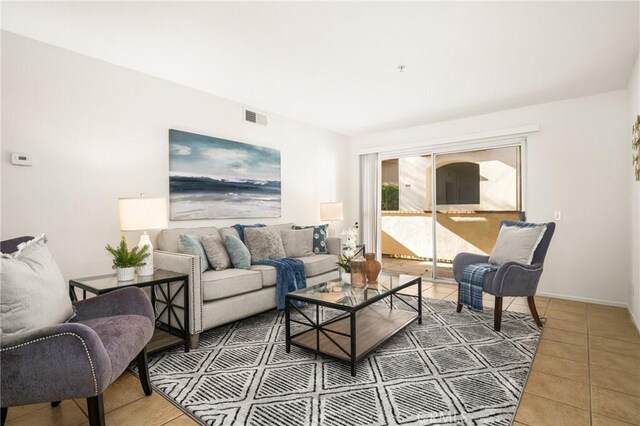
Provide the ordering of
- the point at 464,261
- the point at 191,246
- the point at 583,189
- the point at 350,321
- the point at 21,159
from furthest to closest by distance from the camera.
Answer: the point at 583,189, the point at 464,261, the point at 191,246, the point at 21,159, the point at 350,321

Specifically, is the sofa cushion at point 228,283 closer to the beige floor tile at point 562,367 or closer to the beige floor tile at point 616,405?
the beige floor tile at point 562,367

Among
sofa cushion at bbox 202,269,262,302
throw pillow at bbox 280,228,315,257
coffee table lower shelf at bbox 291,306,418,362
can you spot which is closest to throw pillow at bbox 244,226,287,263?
throw pillow at bbox 280,228,315,257

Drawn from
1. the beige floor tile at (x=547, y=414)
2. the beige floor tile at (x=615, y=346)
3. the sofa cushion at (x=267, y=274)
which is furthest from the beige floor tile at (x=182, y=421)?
the beige floor tile at (x=615, y=346)

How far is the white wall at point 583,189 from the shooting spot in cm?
374

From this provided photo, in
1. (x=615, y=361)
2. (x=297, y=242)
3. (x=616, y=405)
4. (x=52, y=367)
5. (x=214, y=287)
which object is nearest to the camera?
(x=52, y=367)

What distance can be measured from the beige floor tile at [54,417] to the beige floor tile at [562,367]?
281 cm

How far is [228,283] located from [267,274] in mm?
483

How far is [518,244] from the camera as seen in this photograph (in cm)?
321

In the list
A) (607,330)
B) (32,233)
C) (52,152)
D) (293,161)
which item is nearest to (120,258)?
(32,233)

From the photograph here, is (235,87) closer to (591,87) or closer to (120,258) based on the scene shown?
(120,258)

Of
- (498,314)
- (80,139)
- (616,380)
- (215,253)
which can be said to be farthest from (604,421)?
(80,139)

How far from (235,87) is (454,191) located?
3577 millimetres

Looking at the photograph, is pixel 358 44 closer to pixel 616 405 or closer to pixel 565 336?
pixel 616 405

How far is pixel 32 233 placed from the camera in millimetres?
2574
